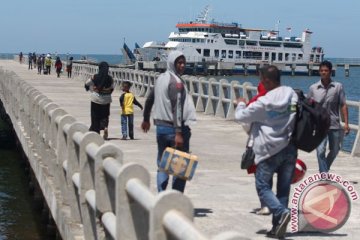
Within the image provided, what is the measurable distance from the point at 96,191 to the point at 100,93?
814 centimetres

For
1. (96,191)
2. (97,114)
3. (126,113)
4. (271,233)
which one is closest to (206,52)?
(126,113)

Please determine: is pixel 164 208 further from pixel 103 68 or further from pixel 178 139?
pixel 103 68

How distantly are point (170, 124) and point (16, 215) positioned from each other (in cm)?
787

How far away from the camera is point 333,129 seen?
10.3m

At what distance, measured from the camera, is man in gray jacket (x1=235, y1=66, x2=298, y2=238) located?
726cm

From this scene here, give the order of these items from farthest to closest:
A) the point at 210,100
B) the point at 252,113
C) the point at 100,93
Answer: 1. the point at 210,100
2. the point at 100,93
3. the point at 252,113

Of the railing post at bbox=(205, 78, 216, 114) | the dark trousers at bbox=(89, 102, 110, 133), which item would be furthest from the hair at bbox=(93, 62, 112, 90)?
the railing post at bbox=(205, 78, 216, 114)

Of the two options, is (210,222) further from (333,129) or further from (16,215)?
(16,215)

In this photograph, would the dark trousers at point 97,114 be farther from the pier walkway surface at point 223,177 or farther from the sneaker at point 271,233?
the sneaker at point 271,233

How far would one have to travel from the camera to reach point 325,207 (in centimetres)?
800

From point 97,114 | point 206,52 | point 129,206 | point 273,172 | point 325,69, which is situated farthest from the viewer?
point 206,52

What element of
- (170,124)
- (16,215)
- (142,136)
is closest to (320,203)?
(170,124)

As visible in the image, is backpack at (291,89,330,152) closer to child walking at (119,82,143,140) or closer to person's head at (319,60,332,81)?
person's head at (319,60,332,81)

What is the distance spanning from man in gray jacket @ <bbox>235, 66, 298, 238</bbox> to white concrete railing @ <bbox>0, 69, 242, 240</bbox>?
1.33m
